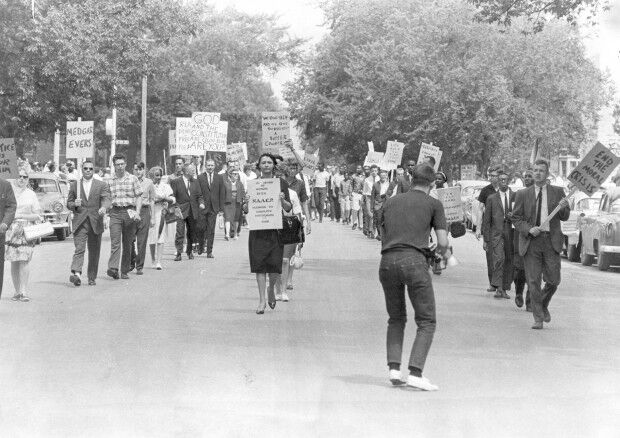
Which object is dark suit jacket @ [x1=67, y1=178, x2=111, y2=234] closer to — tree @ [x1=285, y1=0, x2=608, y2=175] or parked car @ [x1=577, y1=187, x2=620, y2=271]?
parked car @ [x1=577, y1=187, x2=620, y2=271]

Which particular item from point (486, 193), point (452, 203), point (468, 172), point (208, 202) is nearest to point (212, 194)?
point (208, 202)

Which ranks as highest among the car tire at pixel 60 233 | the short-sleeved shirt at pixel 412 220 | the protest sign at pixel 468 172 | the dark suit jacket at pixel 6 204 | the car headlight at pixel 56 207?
the short-sleeved shirt at pixel 412 220

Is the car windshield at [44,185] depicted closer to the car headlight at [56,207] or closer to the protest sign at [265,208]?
the car headlight at [56,207]

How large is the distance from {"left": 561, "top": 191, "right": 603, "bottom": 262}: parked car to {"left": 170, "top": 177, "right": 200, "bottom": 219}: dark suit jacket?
6.71m

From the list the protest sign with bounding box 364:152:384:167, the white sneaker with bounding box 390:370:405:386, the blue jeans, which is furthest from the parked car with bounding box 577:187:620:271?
the protest sign with bounding box 364:152:384:167

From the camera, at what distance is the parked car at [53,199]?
31109 millimetres

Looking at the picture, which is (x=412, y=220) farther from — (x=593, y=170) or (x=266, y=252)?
(x=593, y=170)

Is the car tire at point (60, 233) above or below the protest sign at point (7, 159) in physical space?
below

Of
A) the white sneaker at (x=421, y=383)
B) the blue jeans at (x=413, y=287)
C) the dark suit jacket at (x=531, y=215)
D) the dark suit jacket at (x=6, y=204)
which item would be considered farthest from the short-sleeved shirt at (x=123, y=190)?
the white sneaker at (x=421, y=383)

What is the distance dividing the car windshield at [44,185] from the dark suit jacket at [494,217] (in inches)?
646

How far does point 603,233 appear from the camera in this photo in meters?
23.9

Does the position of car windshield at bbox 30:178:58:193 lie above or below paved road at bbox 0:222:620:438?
above

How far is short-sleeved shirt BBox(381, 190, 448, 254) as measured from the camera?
32.1 ft

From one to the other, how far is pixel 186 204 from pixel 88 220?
18.6ft
